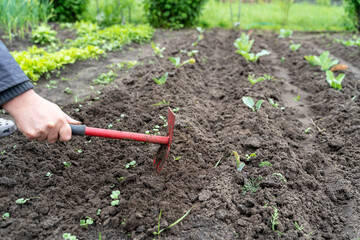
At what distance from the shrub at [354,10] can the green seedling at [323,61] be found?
4972 mm

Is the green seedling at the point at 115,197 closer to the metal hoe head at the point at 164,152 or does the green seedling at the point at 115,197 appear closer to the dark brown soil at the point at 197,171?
the dark brown soil at the point at 197,171

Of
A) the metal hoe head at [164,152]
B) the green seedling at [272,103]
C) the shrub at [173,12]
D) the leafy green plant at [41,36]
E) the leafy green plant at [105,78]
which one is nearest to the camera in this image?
the metal hoe head at [164,152]

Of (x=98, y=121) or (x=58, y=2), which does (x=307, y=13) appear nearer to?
(x=58, y=2)

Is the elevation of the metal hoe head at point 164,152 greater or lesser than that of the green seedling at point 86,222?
greater

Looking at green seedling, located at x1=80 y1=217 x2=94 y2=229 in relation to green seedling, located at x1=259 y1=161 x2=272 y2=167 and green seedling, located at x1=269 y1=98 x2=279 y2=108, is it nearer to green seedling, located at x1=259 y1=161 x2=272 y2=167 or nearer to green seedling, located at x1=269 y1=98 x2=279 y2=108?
green seedling, located at x1=259 y1=161 x2=272 y2=167

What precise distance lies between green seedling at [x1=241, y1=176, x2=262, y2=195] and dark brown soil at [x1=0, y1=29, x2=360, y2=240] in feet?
0.08

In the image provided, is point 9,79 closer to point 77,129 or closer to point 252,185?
point 77,129

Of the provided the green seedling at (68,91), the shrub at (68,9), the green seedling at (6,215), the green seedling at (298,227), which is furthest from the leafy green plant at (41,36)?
the green seedling at (298,227)

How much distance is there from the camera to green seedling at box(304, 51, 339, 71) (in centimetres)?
519

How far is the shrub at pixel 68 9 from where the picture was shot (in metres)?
8.66

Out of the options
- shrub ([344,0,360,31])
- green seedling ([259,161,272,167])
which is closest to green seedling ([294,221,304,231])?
green seedling ([259,161,272,167])

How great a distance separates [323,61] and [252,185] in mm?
3645

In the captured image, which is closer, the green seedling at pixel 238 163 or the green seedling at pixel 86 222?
the green seedling at pixel 86 222

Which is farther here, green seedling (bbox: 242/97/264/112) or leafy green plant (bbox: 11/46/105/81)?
leafy green plant (bbox: 11/46/105/81)
